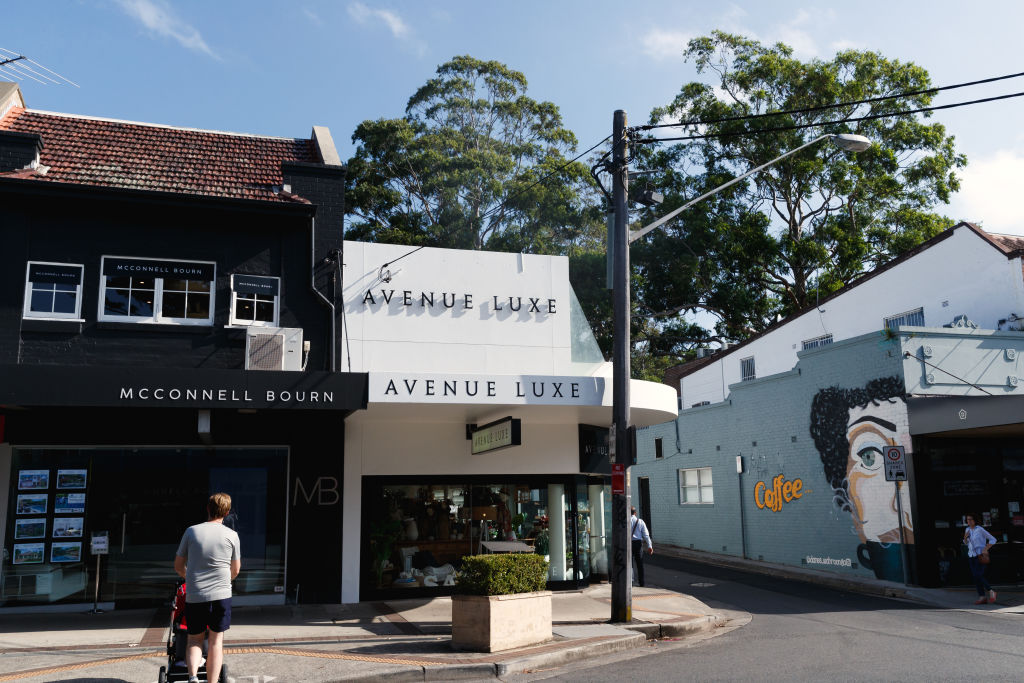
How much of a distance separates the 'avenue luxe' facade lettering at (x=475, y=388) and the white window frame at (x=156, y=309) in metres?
3.46

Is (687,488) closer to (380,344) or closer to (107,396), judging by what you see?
(380,344)

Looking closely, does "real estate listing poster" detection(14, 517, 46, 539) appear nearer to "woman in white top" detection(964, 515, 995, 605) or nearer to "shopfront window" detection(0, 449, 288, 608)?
"shopfront window" detection(0, 449, 288, 608)

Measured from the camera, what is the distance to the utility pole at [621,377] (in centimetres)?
1193

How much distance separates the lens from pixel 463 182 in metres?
34.8

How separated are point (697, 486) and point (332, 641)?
16105 millimetres

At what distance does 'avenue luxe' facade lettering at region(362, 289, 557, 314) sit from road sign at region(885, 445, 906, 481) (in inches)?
281

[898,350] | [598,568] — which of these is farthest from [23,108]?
[898,350]

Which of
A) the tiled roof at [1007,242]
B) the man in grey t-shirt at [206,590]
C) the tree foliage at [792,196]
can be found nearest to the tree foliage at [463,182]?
the tree foliage at [792,196]

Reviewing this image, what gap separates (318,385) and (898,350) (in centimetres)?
1199

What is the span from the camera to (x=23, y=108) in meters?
15.6

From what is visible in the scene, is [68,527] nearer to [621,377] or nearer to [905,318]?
[621,377]

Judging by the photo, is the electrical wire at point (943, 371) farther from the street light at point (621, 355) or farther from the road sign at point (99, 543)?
the road sign at point (99, 543)

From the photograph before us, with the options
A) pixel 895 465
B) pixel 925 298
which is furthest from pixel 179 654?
pixel 925 298

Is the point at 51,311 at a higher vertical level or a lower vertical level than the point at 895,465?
higher
